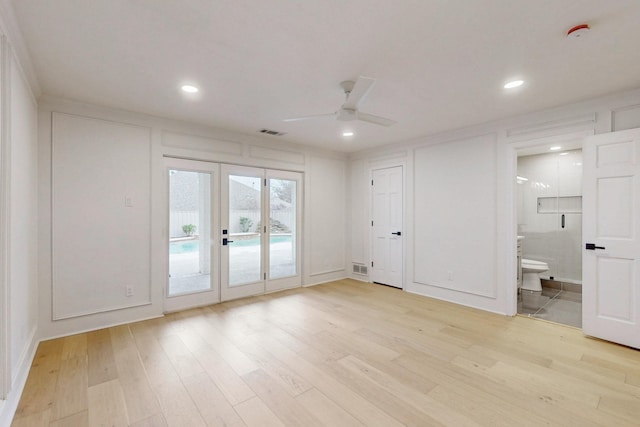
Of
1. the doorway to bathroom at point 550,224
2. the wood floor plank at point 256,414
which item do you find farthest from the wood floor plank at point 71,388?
the doorway to bathroom at point 550,224

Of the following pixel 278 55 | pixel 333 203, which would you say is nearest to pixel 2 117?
pixel 278 55

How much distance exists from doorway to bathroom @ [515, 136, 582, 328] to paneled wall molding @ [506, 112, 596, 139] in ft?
3.82

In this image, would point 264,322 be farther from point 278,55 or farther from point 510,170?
point 510,170

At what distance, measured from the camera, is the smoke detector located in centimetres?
193

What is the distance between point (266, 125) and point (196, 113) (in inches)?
36.8

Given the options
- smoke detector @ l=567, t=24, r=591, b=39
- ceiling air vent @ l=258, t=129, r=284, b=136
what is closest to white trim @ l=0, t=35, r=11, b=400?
ceiling air vent @ l=258, t=129, r=284, b=136

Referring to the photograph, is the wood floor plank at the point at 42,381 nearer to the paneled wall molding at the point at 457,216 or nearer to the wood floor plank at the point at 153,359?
the wood floor plank at the point at 153,359

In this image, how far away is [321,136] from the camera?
4.71 meters

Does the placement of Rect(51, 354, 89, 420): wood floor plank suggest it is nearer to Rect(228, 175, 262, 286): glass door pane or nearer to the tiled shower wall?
Rect(228, 175, 262, 286): glass door pane

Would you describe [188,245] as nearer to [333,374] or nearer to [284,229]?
[284,229]

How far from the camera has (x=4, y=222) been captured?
6.24ft

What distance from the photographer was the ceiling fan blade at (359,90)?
2.29m

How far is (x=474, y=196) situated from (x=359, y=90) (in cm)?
273

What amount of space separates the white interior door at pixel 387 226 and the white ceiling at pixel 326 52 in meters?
1.94
